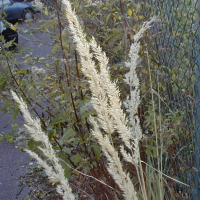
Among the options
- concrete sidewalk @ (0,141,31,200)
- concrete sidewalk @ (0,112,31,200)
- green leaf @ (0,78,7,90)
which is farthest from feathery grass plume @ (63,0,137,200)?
concrete sidewalk @ (0,141,31,200)

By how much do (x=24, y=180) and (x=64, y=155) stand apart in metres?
1.70

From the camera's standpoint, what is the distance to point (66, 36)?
8.05ft

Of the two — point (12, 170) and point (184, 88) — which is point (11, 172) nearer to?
point (12, 170)

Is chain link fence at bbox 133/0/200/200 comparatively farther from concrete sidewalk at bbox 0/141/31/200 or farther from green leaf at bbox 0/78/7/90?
concrete sidewalk at bbox 0/141/31/200

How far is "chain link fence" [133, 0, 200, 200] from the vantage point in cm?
232

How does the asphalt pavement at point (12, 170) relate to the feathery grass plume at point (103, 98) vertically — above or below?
below

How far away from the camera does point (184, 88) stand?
2.67 meters

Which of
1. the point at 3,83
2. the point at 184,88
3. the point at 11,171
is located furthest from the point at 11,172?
the point at 184,88

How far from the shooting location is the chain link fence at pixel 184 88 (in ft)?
7.60

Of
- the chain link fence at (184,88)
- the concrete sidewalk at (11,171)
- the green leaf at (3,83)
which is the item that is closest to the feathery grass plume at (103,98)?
the chain link fence at (184,88)

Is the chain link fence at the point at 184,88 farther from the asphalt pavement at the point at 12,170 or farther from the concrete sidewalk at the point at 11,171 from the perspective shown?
the concrete sidewalk at the point at 11,171

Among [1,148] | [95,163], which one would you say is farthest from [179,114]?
[1,148]

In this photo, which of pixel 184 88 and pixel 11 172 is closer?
pixel 184 88

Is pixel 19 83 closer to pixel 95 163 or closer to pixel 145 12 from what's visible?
pixel 95 163
